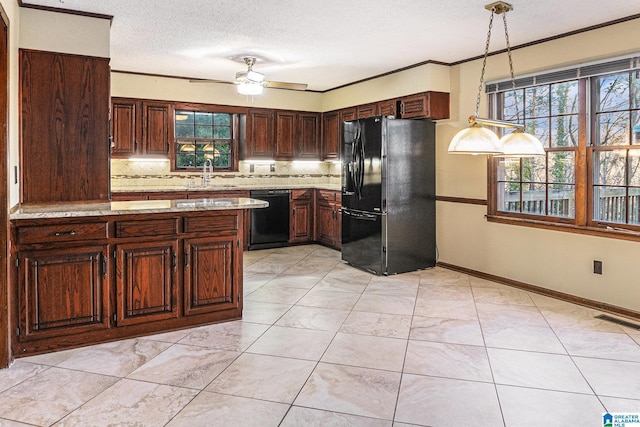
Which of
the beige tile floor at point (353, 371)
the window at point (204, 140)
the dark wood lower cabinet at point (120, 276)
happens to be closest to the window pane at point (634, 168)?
the beige tile floor at point (353, 371)

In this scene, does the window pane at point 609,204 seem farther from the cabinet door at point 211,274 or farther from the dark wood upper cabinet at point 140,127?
the dark wood upper cabinet at point 140,127

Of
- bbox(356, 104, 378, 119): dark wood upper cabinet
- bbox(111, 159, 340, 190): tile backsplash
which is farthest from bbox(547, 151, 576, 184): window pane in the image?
bbox(111, 159, 340, 190): tile backsplash

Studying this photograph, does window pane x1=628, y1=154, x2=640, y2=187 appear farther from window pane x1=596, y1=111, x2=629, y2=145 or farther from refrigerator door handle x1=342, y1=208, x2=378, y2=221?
refrigerator door handle x1=342, y1=208, x2=378, y2=221

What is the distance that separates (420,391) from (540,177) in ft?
9.73

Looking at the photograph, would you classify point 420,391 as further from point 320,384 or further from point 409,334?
point 409,334

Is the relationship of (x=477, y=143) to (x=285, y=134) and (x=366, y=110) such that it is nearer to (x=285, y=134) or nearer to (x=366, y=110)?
(x=366, y=110)

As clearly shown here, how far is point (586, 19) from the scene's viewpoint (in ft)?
12.7

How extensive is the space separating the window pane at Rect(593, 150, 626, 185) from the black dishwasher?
4.09 meters

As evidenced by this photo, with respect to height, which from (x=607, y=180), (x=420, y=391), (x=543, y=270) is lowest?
(x=420, y=391)

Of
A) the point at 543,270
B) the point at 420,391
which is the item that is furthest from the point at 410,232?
the point at 420,391

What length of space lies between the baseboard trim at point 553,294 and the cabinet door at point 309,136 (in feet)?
9.67

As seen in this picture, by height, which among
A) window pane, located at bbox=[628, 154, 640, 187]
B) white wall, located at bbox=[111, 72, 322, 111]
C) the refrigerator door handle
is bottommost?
the refrigerator door handle

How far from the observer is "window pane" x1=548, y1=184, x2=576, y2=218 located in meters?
4.33

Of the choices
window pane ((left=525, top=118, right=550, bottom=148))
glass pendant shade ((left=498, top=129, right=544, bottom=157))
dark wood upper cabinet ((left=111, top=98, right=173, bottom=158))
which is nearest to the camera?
glass pendant shade ((left=498, top=129, right=544, bottom=157))
